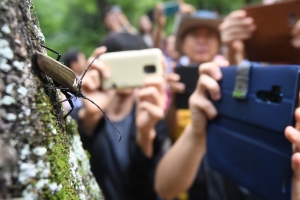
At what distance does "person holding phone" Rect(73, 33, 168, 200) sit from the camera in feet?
6.54

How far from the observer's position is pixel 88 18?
1283 cm

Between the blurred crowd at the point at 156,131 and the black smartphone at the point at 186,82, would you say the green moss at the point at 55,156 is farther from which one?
the black smartphone at the point at 186,82

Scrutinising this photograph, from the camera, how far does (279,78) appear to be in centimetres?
108

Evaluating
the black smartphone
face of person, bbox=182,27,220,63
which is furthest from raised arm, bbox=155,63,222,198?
face of person, bbox=182,27,220,63

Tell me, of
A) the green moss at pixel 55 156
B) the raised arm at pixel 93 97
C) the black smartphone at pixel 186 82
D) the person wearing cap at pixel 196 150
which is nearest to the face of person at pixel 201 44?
the person wearing cap at pixel 196 150

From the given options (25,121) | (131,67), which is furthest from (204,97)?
(25,121)

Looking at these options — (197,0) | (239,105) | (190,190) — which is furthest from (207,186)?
(197,0)

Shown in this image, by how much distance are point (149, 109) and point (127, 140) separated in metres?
0.41

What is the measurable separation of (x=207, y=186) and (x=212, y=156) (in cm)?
60

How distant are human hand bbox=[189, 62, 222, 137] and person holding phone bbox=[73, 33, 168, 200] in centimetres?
38

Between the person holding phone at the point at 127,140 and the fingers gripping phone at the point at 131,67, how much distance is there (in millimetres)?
43

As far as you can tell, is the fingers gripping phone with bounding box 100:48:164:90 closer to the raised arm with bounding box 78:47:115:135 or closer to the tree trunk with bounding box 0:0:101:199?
the raised arm with bounding box 78:47:115:135

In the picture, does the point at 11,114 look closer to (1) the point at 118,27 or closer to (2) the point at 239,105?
(2) the point at 239,105

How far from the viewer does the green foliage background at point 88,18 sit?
1131 centimetres
